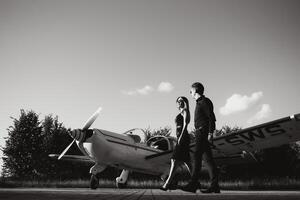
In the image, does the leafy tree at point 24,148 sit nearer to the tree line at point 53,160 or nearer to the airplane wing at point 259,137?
the tree line at point 53,160

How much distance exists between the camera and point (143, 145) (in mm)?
12008

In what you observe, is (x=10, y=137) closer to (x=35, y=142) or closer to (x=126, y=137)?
(x=35, y=142)

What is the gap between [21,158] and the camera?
98.5ft

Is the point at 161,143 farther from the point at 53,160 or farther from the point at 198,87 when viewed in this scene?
the point at 53,160

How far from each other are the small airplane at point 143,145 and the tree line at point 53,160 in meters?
5.74

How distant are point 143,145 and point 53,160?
17.5m

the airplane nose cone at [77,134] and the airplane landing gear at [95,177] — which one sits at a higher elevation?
the airplane nose cone at [77,134]

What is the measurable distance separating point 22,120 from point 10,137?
247 cm

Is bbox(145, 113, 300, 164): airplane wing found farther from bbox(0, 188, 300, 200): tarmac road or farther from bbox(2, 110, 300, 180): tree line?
bbox(2, 110, 300, 180): tree line

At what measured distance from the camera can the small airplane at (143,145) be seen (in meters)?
8.88

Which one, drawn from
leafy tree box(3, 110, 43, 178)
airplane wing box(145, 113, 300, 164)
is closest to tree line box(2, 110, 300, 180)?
leafy tree box(3, 110, 43, 178)

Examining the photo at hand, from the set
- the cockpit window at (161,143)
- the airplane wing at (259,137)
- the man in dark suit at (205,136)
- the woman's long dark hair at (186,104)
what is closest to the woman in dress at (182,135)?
the woman's long dark hair at (186,104)

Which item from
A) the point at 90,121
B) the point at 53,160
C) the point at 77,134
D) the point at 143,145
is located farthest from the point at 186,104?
the point at 53,160

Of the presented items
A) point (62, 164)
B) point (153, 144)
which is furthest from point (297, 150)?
point (62, 164)
